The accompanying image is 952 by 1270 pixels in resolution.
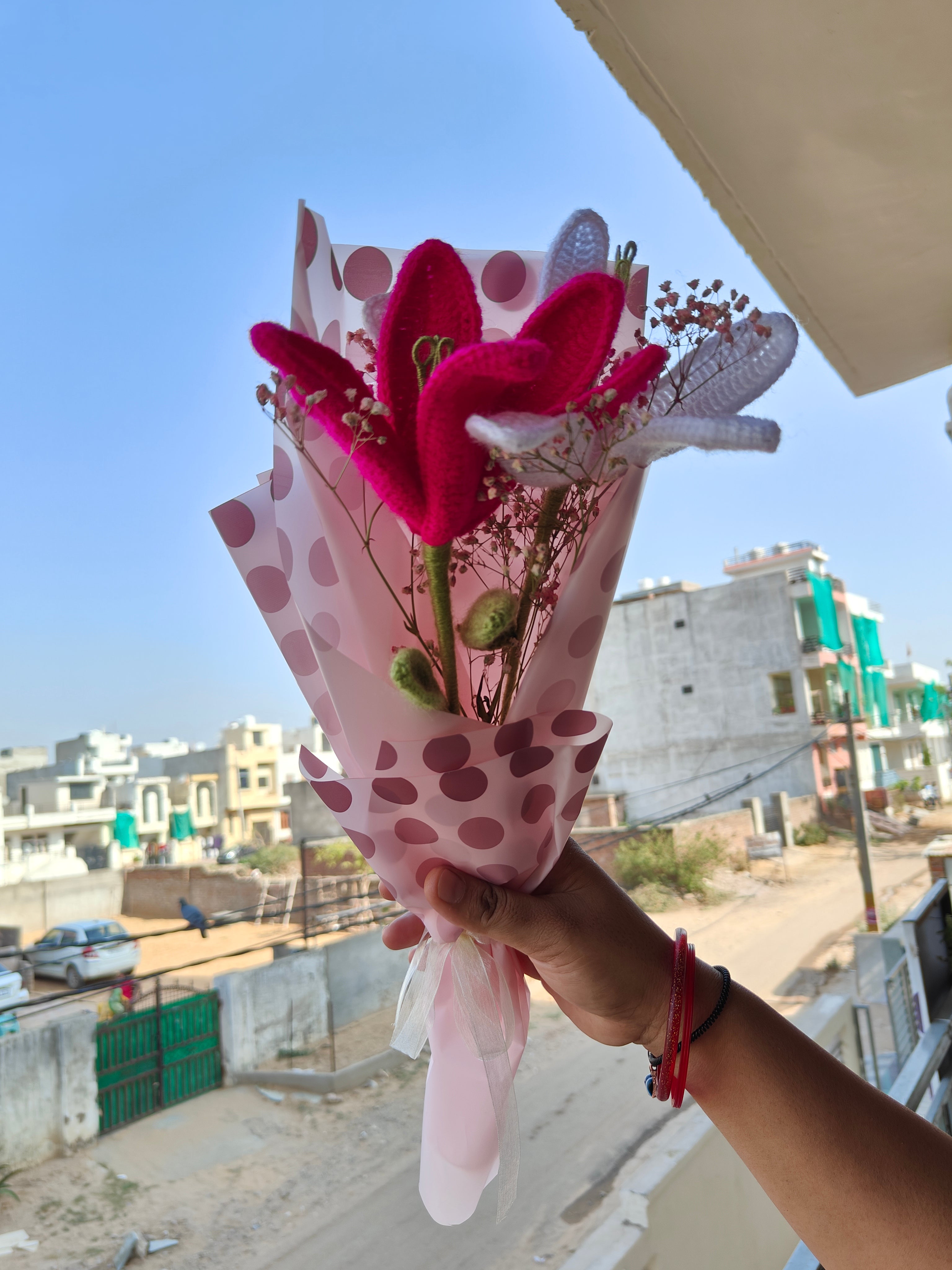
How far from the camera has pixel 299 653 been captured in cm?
44

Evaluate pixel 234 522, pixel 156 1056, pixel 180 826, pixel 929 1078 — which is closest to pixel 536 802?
pixel 234 522

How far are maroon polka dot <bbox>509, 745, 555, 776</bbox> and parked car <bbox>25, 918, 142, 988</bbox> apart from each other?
27.7 feet

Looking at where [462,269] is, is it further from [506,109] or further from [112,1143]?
[112,1143]

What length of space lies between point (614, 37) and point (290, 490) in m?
0.54

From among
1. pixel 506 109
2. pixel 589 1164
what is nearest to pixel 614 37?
pixel 506 109

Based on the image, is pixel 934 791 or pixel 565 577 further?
pixel 934 791

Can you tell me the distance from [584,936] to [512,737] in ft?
0.40

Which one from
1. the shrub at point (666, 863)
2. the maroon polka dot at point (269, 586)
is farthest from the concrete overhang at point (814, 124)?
the shrub at point (666, 863)

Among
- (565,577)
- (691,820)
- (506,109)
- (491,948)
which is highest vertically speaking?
(506,109)

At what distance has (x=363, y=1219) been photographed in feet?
12.2

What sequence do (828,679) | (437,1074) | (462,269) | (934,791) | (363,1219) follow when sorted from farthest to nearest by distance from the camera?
(934,791), (828,679), (363,1219), (437,1074), (462,269)

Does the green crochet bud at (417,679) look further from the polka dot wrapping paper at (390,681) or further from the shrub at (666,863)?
the shrub at (666,863)

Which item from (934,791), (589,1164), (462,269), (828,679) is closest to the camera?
(462,269)

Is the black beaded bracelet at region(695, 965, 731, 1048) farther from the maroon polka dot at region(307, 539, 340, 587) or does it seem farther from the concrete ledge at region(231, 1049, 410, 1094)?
the concrete ledge at region(231, 1049, 410, 1094)
